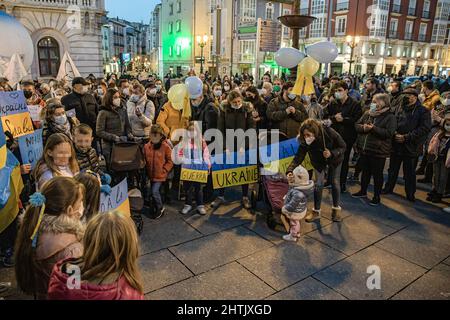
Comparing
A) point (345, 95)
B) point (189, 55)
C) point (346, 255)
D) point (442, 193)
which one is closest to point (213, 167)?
point (346, 255)

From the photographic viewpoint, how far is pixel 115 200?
12.0ft

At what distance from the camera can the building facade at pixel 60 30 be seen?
2006cm

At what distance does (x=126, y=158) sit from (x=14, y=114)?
1602mm

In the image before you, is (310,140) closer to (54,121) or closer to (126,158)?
(126,158)

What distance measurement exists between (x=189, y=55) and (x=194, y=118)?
45.7 metres

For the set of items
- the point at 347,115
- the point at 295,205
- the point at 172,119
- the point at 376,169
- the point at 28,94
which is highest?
the point at 28,94

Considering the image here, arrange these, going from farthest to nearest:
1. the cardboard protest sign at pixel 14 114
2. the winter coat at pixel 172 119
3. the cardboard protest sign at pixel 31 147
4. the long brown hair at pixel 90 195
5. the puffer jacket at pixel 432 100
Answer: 1. the puffer jacket at pixel 432 100
2. the winter coat at pixel 172 119
3. the cardboard protest sign at pixel 31 147
4. the cardboard protest sign at pixel 14 114
5. the long brown hair at pixel 90 195

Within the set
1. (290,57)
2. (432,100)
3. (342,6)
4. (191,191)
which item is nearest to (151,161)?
(191,191)

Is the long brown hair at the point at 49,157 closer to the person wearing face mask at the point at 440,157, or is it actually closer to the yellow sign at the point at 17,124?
the yellow sign at the point at 17,124

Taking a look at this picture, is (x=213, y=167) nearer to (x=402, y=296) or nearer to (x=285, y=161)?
(x=285, y=161)

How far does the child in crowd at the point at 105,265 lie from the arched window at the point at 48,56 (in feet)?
74.6

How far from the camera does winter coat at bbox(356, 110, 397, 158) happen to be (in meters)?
5.76

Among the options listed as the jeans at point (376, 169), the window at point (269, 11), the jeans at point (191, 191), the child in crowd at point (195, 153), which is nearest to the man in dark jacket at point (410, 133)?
the jeans at point (376, 169)

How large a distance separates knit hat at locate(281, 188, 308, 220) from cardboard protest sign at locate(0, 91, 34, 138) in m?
3.76
